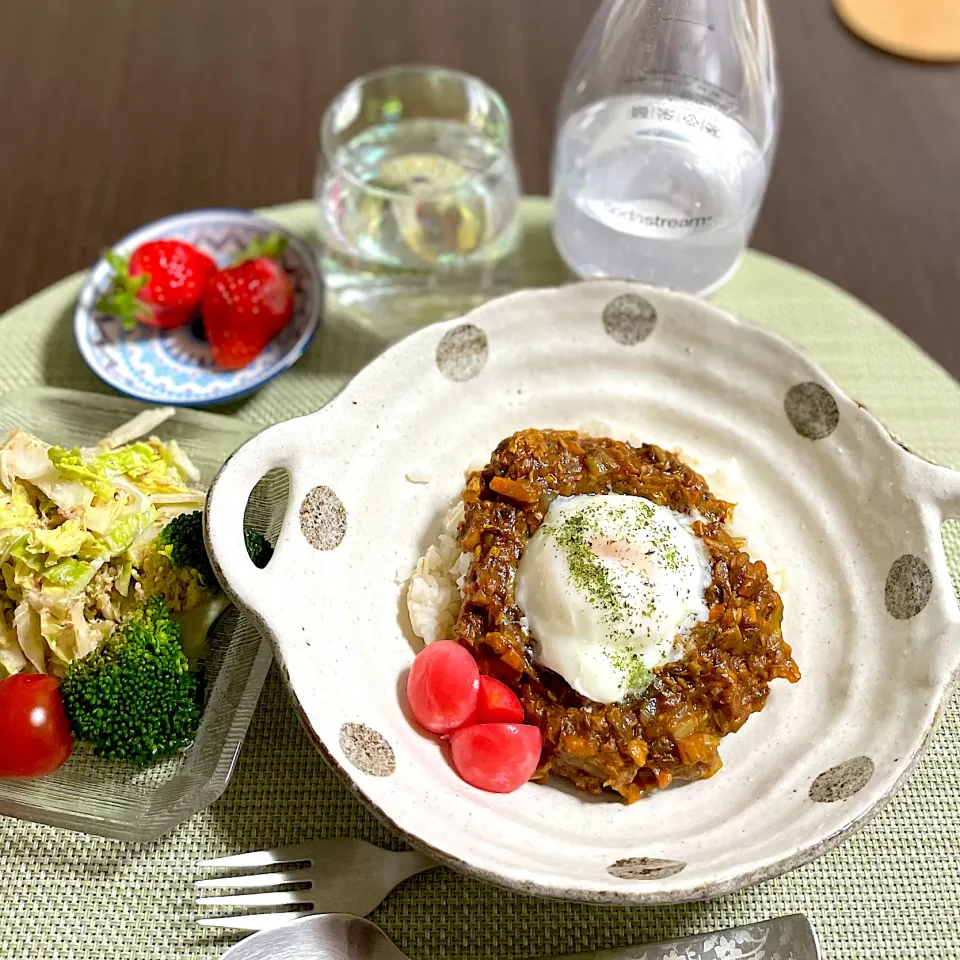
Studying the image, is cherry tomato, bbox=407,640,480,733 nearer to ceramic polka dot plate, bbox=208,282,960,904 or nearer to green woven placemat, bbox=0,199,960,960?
ceramic polka dot plate, bbox=208,282,960,904

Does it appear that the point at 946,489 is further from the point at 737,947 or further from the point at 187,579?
the point at 187,579

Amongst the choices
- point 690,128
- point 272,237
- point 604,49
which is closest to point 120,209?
point 272,237

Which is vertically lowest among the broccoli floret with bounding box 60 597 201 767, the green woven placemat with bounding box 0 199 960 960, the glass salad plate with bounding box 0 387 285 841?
the green woven placemat with bounding box 0 199 960 960

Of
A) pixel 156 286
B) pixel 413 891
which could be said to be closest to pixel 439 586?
pixel 413 891

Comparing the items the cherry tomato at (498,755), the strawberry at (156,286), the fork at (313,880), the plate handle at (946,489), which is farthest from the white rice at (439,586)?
the strawberry at (156,286)

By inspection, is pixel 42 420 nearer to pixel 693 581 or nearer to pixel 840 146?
pixel 693 581

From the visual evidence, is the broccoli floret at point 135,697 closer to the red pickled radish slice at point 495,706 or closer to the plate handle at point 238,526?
the plate handle at point 238,526

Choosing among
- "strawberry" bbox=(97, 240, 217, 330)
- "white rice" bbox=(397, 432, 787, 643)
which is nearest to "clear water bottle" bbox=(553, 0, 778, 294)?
"white rice" bbox=(397, 432, 787, 643)
